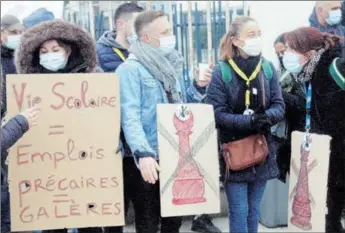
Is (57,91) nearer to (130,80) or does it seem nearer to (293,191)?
(130,80)

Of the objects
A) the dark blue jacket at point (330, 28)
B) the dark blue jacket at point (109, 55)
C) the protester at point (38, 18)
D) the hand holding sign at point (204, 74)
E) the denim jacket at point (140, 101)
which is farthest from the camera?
the protester at point (38, 18)

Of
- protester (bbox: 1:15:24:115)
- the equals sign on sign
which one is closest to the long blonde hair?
the equals sign on sign

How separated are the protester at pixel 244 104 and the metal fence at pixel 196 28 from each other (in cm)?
229

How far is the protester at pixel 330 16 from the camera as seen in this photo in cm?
520

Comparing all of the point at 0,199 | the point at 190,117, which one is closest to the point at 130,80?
the point at 190,117

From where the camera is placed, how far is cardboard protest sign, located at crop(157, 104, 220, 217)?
134 inches

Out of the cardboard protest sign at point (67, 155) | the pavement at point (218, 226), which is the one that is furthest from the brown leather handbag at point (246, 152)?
the pavement at point (218, 226)

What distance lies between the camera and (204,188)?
3.49 m

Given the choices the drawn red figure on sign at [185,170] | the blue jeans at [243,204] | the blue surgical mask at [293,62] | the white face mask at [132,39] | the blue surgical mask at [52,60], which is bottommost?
the blue jeans at [243,204]

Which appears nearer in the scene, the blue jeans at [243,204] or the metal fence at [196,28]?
the blue jeans at [243,204]

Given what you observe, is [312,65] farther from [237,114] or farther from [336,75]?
[237,114]

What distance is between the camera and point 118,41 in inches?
171

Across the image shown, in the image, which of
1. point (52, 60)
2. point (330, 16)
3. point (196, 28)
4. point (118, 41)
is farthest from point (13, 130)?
point (196, 28)

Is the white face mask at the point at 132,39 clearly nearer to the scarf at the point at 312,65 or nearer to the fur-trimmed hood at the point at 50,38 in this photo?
the fur-trimmed hood at the point at 50,38
